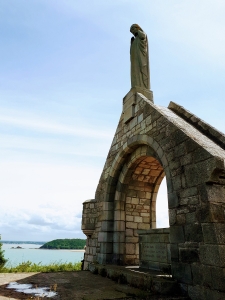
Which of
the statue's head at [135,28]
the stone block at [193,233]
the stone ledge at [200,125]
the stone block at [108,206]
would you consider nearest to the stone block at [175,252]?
the stone block at [193,233]

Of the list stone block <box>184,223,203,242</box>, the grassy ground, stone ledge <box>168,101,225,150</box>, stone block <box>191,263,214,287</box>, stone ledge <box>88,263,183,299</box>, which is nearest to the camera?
stone block <box>191,263,214,287</box>

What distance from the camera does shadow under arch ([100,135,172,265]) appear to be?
6496mm

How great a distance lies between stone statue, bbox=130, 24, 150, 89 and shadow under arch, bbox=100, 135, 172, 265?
2.01m

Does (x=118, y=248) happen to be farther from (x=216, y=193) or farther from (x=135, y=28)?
(x=135, y=28)

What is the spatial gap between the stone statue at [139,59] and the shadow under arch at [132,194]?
201 cm

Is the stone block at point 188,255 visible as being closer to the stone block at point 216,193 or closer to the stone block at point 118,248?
the stone block at point 216,193

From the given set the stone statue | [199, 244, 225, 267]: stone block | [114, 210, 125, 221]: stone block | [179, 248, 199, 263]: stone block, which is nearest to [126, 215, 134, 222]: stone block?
[114, 210, 125, 221]: stone block

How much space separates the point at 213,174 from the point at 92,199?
5.00 meters

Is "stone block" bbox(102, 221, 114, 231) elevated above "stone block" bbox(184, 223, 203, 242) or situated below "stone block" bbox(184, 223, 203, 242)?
above

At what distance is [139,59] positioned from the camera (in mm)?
7590

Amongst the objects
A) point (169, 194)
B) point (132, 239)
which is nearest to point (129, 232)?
point (132, 239)

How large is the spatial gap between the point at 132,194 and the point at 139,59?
4135 millimetres

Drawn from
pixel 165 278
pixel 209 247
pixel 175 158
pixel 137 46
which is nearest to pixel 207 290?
pixel 209 247

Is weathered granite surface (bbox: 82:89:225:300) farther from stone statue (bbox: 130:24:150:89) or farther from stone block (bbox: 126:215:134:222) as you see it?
stone statue (bbox: 130:24:150:89)
